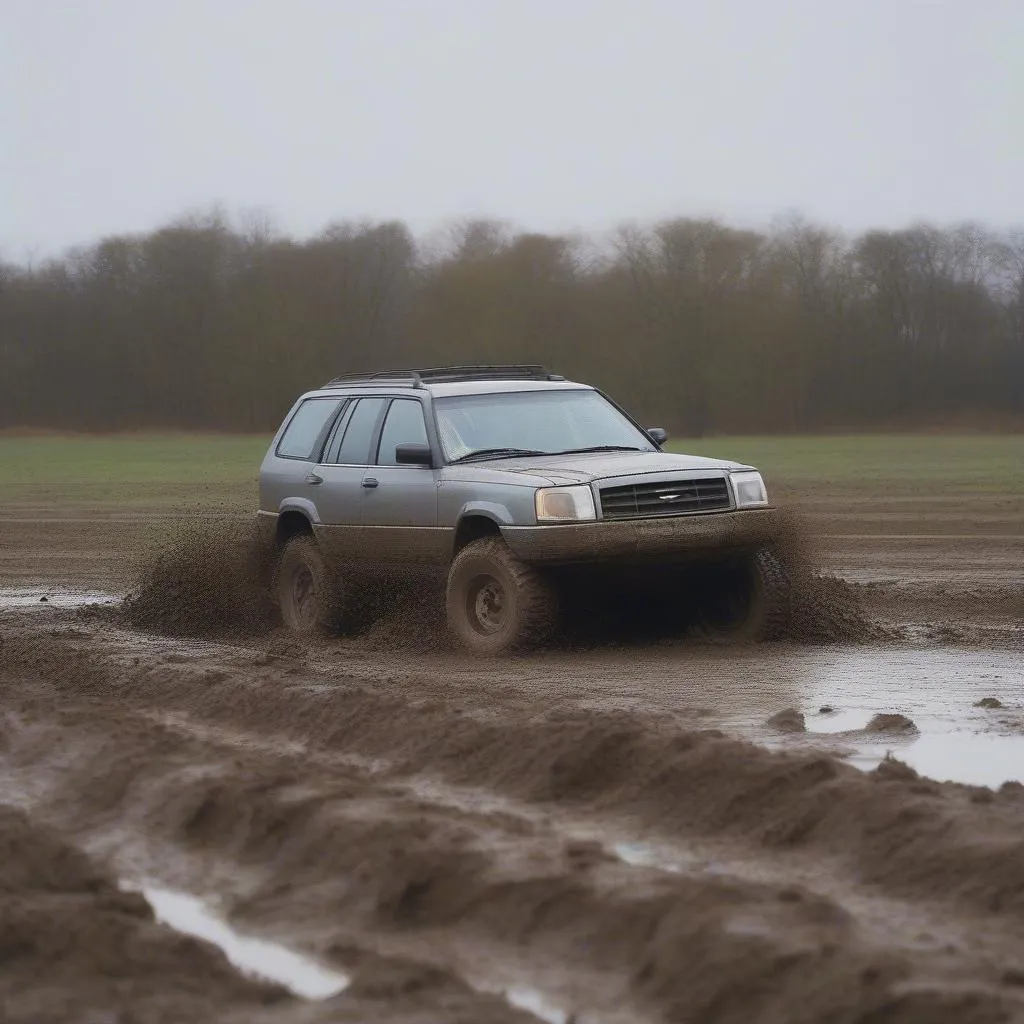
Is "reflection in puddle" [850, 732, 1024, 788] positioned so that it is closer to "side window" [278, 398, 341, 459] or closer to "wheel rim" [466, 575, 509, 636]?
"wheel rim" [466, 575, 509, 636]

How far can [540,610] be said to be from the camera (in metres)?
10.9

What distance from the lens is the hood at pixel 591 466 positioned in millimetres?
10938

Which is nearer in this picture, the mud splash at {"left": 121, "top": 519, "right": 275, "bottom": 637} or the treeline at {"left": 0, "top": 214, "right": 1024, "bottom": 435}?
the mud splash at {"left": 121, "top": 519, "right": 275, "bottom": 637}

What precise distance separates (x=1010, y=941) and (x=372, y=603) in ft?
26.7

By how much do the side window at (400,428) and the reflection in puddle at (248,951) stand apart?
21.4 ft

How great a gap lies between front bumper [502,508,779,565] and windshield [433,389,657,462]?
1.02m

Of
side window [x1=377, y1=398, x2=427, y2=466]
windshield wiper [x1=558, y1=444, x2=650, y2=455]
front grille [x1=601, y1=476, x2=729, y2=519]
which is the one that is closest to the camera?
front grille [x1=601, y1=476, x2=729, y2=519]

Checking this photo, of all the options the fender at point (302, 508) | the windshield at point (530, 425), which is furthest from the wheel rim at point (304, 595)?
Answer: the windshield at point (530, 425)

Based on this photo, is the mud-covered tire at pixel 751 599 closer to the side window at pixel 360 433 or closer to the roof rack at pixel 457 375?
the roof rack at pixel 457 375

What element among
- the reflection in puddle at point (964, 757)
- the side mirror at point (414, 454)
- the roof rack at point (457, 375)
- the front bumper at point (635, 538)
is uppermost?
the roof rack at point (457, 375)

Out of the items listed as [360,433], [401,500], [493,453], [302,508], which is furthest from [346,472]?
[493,453]

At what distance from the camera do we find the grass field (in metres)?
29.6

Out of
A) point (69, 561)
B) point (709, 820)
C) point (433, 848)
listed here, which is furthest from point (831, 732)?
point (69, 561)

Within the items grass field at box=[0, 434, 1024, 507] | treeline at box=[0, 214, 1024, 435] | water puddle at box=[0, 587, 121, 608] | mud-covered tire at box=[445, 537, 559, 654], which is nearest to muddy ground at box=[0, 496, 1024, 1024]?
mud-covered tire at box=[445, 537, 559, 654]
